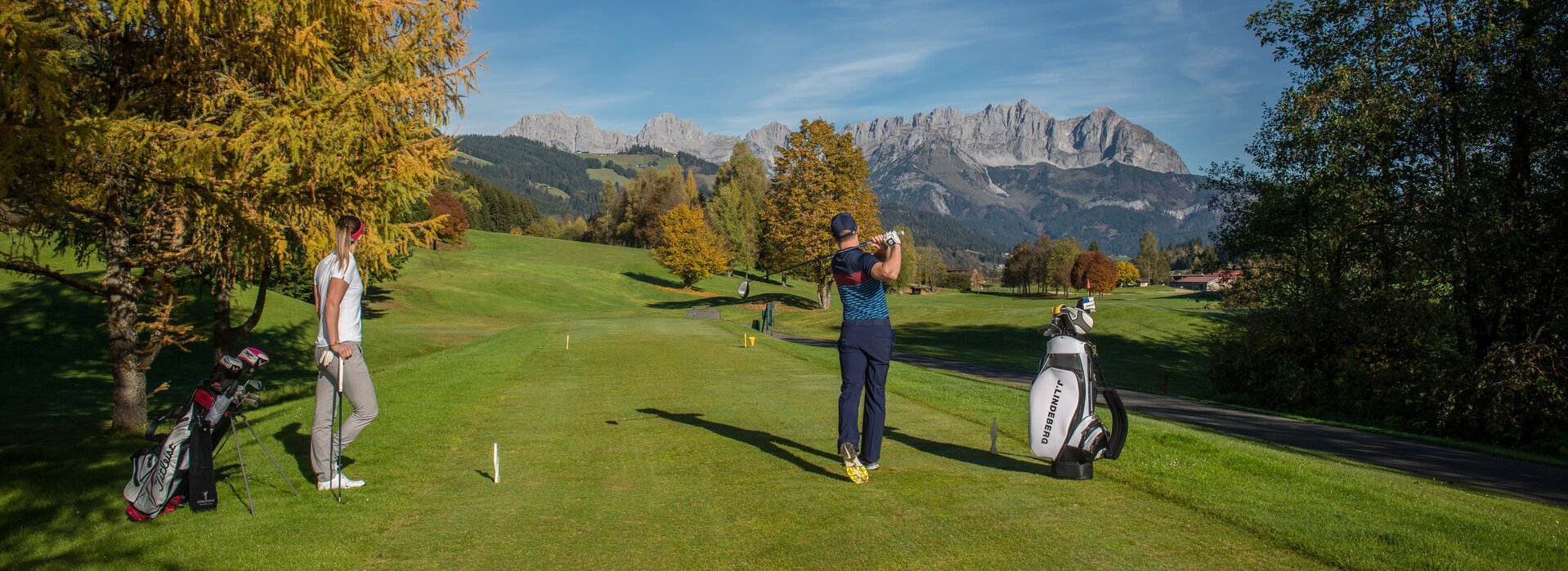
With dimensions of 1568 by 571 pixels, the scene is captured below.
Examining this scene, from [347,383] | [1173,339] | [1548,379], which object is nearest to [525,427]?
[347,383]

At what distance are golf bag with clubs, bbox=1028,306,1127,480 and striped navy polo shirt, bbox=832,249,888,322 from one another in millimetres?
1517

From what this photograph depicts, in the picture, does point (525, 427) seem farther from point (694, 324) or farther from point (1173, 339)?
point (1173, 339)

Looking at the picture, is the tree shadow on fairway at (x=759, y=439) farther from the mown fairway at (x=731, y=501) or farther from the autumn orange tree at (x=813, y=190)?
the autumn orange tree at (x=813, y=190)

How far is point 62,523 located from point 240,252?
6.90 metres

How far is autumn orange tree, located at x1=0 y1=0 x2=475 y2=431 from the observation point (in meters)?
10.0

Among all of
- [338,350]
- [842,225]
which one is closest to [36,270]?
[338,350]

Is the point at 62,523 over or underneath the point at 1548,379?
underneath

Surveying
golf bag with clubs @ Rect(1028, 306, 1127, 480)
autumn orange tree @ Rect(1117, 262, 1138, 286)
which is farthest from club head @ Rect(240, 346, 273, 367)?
autumn orange tree @ Rect(1117, 262, 1138, 286)

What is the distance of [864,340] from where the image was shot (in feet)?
25.1

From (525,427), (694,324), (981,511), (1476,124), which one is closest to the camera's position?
(981,511)

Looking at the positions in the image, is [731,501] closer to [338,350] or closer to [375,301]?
[338,350]

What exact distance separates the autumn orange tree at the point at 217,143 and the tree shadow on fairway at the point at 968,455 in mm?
8520

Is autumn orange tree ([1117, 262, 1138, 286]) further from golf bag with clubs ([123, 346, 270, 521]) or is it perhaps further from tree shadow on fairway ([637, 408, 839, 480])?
golf bag with clubs ([123, 346, 270, 521])

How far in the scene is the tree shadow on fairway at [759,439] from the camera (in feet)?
26.4
